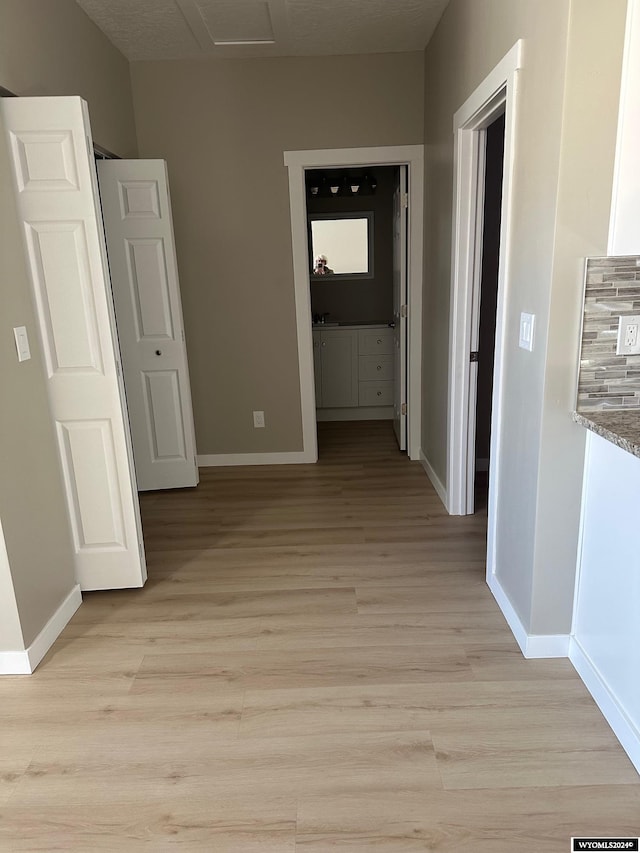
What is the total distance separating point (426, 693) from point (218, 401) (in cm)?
283

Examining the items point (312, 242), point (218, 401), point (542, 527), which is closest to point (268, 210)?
point (218, 401)

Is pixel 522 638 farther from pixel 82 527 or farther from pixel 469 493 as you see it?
pixel 82 527

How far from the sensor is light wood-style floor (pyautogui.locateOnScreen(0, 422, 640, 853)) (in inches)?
59.2

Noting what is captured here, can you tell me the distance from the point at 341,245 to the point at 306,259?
182cm

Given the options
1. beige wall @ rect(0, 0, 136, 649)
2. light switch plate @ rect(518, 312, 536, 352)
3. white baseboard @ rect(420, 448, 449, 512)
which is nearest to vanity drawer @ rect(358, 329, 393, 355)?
white baseboard @ rect(420, 448, 449, 512)

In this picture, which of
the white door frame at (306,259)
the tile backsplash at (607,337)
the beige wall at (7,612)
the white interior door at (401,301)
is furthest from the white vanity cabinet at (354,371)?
the beige wall at (7,612)

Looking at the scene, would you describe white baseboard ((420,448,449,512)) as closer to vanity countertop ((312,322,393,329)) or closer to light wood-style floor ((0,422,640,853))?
light wood-style floor ((0,422,640,853))

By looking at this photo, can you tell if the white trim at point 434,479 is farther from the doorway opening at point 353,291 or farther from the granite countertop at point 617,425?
the granite countertop at point 617,425

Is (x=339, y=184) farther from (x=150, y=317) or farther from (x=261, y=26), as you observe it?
(x=150, y=317)

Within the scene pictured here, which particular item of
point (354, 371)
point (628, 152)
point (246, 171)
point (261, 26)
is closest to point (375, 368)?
point (354, 371)

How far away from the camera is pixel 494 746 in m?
1.72

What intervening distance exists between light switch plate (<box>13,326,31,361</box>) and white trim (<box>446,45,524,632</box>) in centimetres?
183

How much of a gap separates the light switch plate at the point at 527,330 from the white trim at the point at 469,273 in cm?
21

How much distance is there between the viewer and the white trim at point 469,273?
212 cm
